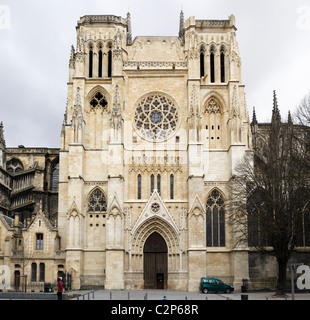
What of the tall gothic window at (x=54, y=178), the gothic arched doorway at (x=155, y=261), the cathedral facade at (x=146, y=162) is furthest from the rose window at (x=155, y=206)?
the tall gothic window at (x=54, y=178)

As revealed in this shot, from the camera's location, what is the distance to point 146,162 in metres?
42.9

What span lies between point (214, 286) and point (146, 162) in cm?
1195

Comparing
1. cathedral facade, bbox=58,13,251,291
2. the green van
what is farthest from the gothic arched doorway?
the green van

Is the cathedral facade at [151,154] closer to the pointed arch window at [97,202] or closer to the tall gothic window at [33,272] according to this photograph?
the pointed arch window at [97,202]

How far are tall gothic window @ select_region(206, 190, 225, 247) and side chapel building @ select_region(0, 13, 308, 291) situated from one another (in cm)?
8

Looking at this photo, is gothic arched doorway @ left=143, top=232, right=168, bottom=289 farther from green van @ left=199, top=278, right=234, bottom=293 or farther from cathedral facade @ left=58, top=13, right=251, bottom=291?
green van @ left=199, top=278, right=234, bottom=293

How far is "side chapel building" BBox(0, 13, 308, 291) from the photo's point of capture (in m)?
40.3

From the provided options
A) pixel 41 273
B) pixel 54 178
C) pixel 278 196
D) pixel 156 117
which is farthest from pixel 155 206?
pixel 54 178

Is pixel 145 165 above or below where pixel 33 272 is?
above

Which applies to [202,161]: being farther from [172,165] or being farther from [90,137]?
[90,137]

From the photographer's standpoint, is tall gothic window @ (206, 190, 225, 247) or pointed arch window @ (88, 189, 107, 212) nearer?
tall gothic window @ (206, 190, 225, 247)

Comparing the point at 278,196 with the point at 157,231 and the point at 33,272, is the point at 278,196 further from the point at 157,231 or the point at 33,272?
the point at 33,272

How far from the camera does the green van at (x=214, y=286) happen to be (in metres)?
37.3
